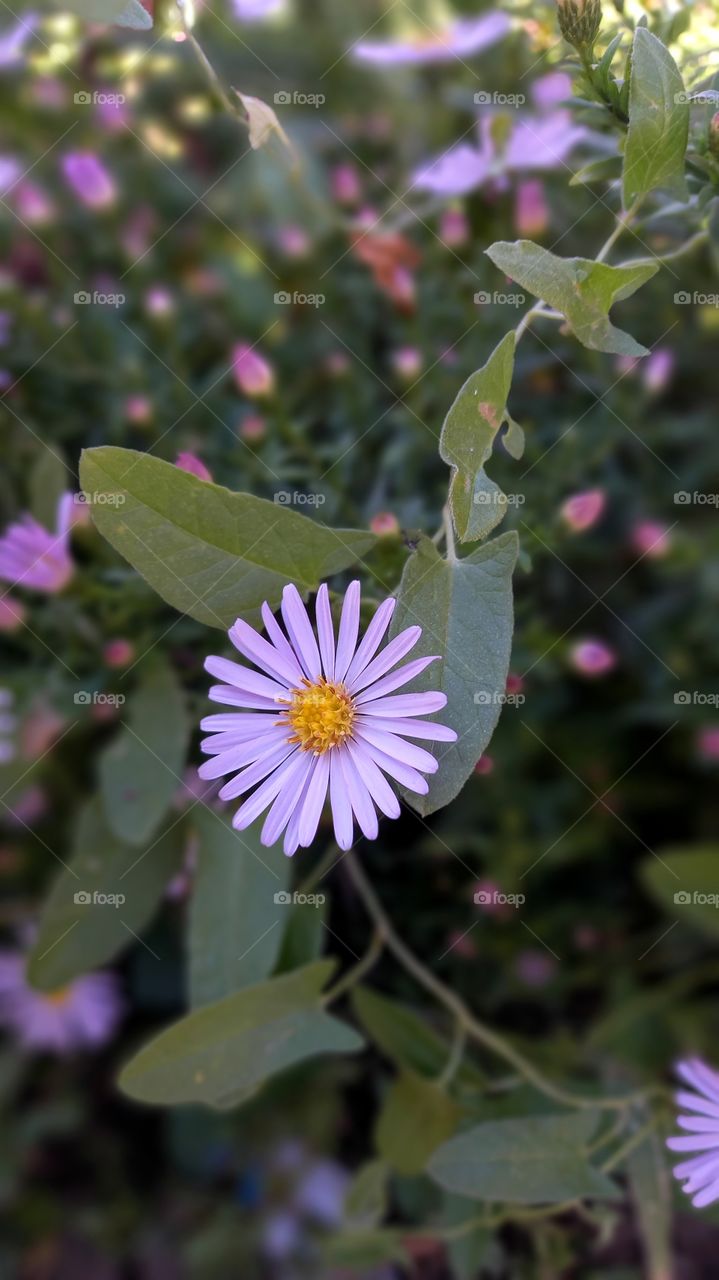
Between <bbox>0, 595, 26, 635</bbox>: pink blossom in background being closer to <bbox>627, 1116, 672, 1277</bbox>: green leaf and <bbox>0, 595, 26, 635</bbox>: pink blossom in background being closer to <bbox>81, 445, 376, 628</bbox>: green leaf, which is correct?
<bbox>81, 445, 376, 628</bbox>: green leaf

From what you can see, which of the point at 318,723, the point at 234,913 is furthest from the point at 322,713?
the point at 234,913

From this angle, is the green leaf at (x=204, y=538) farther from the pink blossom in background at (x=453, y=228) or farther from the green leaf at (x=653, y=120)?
the pink blossom in background at (x=453, y=228)

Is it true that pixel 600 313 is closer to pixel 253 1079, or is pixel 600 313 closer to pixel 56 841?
pixel 253 1079

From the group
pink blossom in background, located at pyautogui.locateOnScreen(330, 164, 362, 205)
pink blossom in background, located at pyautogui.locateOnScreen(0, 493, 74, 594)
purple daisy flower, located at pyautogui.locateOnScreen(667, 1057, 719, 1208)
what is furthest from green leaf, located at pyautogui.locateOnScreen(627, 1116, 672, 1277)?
pink blossom in background, located at pyautogui.locateOnScreen(330, 164, 362, 205)

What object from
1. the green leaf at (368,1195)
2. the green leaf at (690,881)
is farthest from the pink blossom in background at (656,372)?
the green leaf at (368,1195)

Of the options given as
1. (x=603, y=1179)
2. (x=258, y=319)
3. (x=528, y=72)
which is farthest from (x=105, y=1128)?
(x=528, y=72)

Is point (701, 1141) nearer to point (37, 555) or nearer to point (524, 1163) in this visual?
point (524, 1163)
